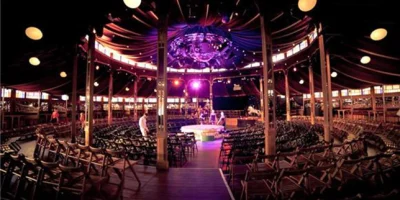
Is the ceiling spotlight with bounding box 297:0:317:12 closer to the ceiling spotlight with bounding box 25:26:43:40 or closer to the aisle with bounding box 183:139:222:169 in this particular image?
the aisle with bounding box 183:139:222:169

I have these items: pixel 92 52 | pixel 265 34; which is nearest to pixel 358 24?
pixel 265 34

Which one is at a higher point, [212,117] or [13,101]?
[13,101]

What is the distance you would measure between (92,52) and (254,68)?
603 inches

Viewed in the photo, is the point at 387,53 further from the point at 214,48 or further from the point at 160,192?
the point at 160,192

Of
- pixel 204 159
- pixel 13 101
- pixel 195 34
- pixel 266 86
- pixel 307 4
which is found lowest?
pixel 204 159

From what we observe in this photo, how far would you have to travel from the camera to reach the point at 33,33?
13.1 ft

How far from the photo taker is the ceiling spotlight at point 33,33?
397cm

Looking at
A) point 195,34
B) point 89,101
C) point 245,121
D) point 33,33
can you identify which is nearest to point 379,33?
point 33,33

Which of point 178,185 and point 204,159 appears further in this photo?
point 204,159

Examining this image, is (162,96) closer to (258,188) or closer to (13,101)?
(258,188)

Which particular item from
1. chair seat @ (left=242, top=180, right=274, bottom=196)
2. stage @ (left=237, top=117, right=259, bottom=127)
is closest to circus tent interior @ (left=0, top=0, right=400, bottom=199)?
chair seat @ (left=242, top=180, right=274, bottom=196)

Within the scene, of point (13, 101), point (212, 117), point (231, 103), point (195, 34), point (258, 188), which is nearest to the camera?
point (258, 188)

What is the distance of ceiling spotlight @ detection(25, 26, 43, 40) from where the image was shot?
3.97m

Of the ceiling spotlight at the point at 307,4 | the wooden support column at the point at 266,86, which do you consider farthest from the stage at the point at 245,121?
the ceiling spotlight at the point at 307,4
